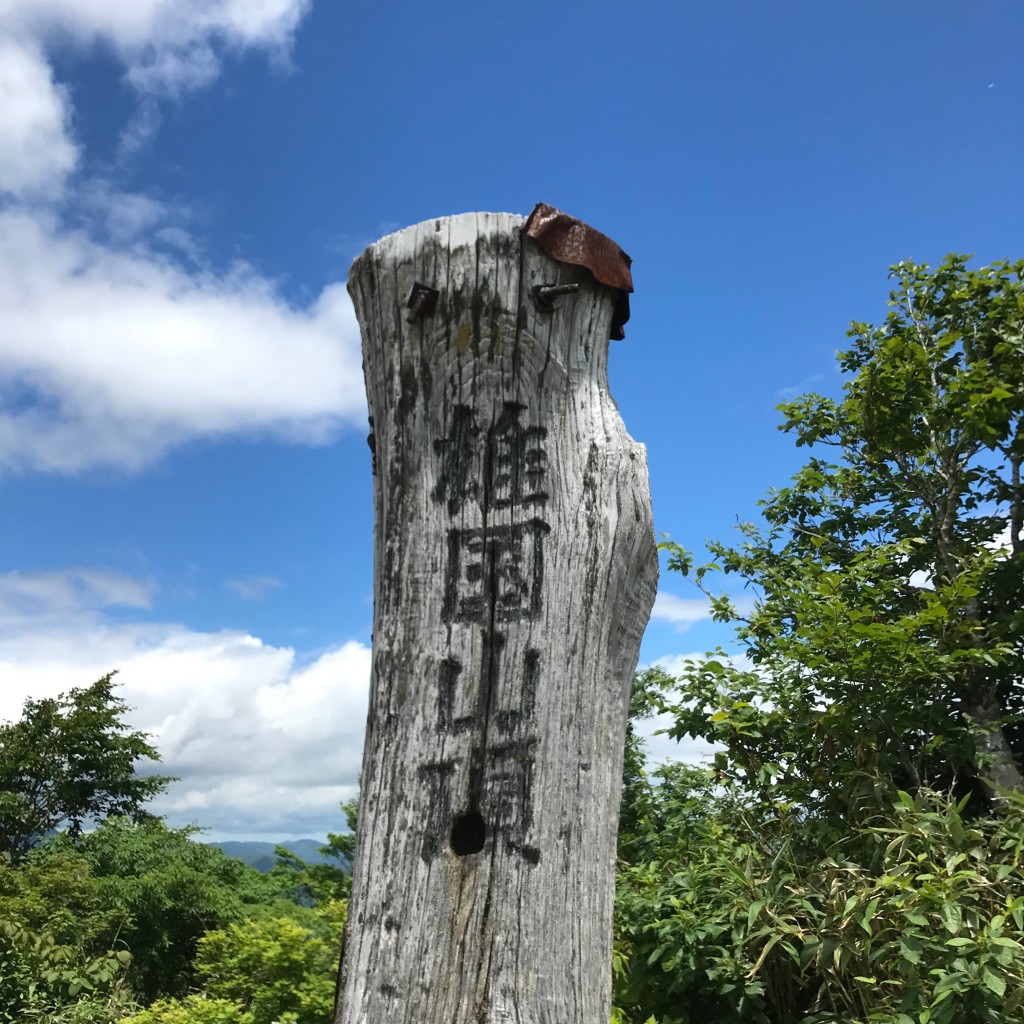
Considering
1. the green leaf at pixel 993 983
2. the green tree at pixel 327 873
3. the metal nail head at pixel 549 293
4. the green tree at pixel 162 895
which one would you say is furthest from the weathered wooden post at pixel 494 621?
the green tree at pixel 162 895

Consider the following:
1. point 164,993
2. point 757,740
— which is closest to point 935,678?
point 757,740

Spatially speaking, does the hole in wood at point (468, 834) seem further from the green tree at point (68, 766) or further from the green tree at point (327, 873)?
the green tree at point (68, 766)

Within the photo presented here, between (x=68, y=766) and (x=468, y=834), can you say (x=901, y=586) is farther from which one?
(x=68, y=766)

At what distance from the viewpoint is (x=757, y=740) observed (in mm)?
5961

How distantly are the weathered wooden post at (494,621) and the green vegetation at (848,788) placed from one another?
94.8 inches

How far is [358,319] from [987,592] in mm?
7195

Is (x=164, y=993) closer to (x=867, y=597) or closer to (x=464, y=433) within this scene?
(x=867, y=597)

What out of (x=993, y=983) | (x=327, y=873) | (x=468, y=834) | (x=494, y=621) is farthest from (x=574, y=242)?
(x=327, y=873)

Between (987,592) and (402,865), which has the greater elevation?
(987,592)

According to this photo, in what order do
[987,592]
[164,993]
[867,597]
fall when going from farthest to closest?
[164,993] → [987,592] → [867,597]

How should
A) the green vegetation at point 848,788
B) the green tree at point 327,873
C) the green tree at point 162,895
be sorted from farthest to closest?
the green tree at point 162,895, the green tree at point 327,873, the green vegetation at point 848,788

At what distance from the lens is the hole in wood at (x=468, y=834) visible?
166cm

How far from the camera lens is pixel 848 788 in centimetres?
516

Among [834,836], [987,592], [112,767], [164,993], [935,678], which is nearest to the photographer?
[834,836]
